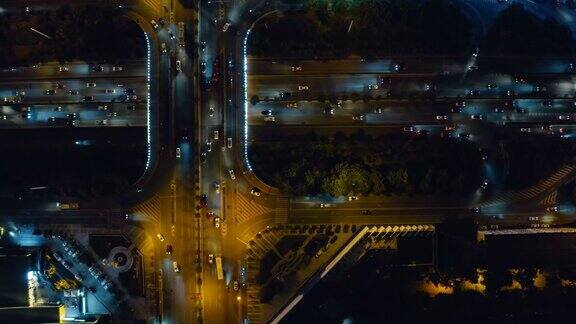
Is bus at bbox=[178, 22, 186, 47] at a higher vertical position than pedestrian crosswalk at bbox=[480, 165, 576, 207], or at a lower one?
higher

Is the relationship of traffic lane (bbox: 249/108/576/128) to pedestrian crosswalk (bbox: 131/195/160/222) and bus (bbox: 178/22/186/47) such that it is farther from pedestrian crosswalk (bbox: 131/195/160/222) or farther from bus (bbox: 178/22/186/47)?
pedestrian crosswalk (bbox: 131/195/160/222)

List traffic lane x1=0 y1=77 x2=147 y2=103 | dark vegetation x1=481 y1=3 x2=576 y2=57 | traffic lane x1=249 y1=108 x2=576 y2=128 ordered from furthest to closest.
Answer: traffic lane x1=0 y1=77 x2=147 y2=103 → traffic lane x1=249 y1=108 x2=576 y2=128 → dark vegetation x1=481 y1=3 x2=576 y2=57

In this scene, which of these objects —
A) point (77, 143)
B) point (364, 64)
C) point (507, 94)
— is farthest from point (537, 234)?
point (77, 143)

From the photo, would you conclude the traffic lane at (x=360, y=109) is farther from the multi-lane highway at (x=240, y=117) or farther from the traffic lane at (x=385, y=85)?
the traffic lane at (x=385, y=85)

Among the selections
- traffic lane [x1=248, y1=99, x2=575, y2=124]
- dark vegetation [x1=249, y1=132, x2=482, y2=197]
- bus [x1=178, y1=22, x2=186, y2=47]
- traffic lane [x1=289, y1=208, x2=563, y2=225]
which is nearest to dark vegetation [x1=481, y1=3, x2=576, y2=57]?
traffic lane [x1=248, y1=99, x2=575, y2=124]

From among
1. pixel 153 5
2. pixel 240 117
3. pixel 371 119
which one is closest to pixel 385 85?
pixel 371 119

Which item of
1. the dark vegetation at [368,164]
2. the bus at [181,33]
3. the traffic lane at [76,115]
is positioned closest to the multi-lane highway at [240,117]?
the bus at [181,33]

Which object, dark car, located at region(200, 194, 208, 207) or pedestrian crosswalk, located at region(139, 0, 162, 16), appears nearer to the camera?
dark car, located at region(200, 194, 208, 207)
